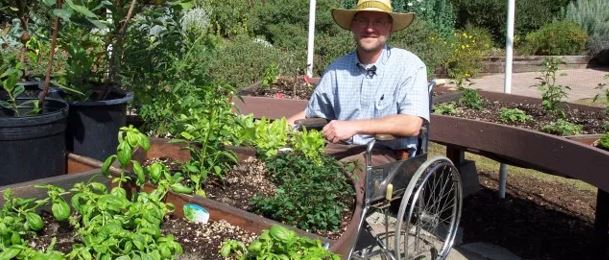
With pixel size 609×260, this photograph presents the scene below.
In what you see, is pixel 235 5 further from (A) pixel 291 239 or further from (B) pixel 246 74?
(A) pixel 291 239

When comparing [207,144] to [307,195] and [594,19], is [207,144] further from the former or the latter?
[594,19]

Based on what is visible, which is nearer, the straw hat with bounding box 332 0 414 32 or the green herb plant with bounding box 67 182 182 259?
the green herb plant with bounding box 67 182 182 259

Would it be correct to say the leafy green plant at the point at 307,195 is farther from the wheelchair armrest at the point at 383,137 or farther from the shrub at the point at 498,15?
the shrub at the point at 498,15

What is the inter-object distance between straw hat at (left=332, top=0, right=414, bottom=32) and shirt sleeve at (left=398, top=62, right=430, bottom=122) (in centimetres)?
28

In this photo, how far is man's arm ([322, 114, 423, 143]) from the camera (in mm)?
2955

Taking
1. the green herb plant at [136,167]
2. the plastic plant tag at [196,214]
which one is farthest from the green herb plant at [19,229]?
the plastic plant tag at [196,214]

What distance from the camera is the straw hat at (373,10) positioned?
3.38m

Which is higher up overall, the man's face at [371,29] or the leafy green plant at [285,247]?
the man's face at [371,29]

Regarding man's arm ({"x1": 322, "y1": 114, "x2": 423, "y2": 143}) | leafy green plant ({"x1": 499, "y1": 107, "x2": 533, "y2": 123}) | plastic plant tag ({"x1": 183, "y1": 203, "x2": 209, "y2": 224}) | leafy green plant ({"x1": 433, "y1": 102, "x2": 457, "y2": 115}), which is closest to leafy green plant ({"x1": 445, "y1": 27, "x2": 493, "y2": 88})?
leafy green plant ({"x1": 433, "y1": 102, "x2": 457, "y2": 115})

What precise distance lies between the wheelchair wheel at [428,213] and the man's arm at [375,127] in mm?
203

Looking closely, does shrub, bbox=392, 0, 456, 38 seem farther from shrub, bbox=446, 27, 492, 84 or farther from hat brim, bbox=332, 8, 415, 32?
hat brim, bbox=332, 8, 415, 32

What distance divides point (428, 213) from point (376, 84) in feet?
2.14

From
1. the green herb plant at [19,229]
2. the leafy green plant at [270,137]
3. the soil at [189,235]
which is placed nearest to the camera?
the green herb plant at [19,229]

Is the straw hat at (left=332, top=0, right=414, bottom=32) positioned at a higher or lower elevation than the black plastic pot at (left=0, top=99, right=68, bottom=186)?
higher
